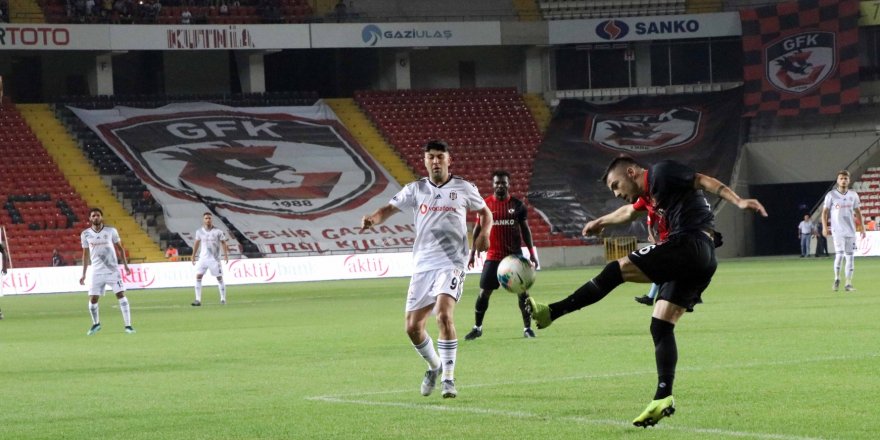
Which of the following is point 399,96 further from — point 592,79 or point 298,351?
point 298,351

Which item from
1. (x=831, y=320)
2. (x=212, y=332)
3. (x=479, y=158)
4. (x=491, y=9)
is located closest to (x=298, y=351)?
(x=212, y=332)

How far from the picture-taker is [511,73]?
68188 mm

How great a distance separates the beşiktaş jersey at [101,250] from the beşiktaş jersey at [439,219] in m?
12.5

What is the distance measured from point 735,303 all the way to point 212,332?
9.67m

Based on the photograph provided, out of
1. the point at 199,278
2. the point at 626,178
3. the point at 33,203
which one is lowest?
the point at 199,278

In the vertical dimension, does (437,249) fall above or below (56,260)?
above

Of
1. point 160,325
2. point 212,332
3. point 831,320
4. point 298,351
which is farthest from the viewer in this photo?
point 160,325

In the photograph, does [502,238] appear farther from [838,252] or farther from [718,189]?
[838,252]

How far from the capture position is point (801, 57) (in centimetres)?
6150

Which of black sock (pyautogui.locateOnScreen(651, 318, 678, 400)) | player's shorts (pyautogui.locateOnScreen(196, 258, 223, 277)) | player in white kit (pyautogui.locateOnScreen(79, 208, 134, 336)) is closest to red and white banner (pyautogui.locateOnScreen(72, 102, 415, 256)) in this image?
player's shorts (pyautogui.locateOnScreen(196, 258, 223, 277))

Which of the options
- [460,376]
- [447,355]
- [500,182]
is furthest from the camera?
[500,182]

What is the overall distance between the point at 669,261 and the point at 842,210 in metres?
19.9

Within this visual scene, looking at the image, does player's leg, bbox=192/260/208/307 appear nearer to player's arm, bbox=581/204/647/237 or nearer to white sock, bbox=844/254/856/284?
white sock, bbox=844/254/856/284

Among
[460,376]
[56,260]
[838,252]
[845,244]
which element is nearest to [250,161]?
[56,260]
